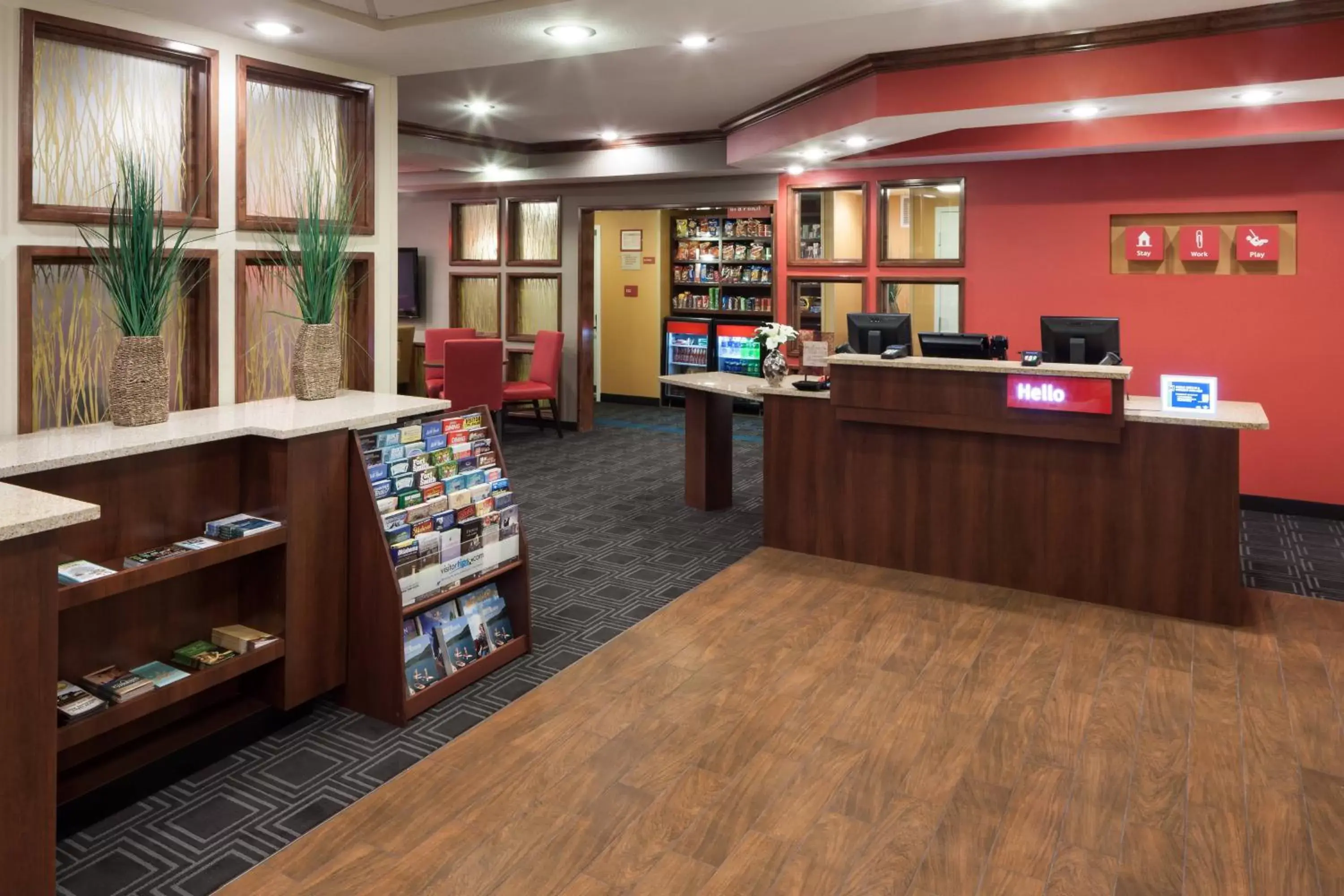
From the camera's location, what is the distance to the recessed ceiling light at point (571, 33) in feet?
11.6

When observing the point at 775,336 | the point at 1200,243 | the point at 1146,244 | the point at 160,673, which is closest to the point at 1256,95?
the point at 1200,243

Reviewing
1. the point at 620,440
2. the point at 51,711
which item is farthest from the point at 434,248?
the point at 51,711

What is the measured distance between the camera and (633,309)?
11.6m

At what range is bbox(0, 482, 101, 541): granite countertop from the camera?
199cm

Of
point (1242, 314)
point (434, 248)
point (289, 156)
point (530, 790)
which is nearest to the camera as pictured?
point (530, 790)

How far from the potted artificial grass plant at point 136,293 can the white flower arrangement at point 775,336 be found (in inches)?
136

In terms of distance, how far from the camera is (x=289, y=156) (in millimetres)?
3857

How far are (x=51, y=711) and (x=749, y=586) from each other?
3104 mm

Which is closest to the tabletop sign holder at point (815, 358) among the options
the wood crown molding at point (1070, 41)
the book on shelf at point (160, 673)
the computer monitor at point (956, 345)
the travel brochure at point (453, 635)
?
the computer monitor at point (956, 345)

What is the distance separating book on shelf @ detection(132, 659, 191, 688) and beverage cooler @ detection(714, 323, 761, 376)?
807cm

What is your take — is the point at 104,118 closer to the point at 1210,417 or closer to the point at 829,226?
the point at 1210,417

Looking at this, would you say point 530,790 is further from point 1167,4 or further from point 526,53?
point 1167,4

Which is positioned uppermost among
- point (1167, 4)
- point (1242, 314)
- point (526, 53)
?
point (1167, 4)

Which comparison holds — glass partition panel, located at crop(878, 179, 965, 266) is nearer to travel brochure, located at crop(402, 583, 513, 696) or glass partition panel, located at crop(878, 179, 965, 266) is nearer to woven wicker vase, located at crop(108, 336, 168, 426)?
travel brochure, located at crop(402, 583, 513, 696)
